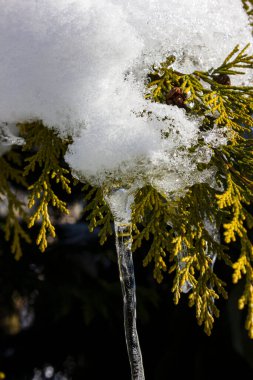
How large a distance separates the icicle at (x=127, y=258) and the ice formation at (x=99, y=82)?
11 cm

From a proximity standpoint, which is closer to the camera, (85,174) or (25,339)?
(85,174)

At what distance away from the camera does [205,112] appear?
1.44m

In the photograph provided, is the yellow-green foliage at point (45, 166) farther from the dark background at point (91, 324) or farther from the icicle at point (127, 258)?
the dark background at point (91, 324)

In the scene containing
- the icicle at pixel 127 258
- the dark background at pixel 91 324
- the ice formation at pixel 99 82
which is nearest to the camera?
the ice formation at pixel 99 82

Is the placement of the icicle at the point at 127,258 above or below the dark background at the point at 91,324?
below

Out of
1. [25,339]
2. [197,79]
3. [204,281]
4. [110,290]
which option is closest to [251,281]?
[204,281]

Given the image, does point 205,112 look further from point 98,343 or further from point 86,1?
point 98,343

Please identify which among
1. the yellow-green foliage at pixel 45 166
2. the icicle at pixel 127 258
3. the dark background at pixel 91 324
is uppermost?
the dark background at pixel 91 324

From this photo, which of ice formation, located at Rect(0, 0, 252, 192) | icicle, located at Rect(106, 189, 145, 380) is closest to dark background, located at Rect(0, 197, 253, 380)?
icicle, located at Rect(106, 189, 145, 380)

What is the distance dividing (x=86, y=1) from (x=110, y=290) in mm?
3440

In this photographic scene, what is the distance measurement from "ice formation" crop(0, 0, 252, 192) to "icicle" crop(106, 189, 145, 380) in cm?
11

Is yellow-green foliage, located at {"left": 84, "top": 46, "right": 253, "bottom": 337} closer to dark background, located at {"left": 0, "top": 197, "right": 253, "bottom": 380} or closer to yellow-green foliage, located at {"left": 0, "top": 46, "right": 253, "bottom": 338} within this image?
yellow-green foliage, located at {"left": 0, "top": 46, "right": 253, "bottom": 338}

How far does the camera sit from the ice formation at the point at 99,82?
4.53ft

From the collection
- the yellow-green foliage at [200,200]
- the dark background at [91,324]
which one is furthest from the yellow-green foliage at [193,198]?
the dark background at [91,324]
